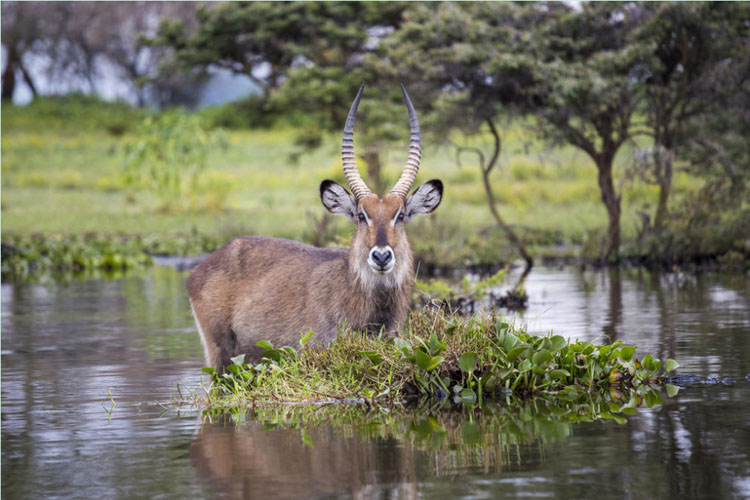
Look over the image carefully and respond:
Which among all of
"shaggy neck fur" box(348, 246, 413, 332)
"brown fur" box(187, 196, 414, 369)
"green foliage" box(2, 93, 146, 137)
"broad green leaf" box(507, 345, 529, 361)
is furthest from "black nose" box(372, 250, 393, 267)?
"green foliage" box(2, 93, 146, 137)

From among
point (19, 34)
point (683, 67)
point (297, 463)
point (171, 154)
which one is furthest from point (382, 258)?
point (19, 34)

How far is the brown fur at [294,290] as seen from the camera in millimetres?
8305

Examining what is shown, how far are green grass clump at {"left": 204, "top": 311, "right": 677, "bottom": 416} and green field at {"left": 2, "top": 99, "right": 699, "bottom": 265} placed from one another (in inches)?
487

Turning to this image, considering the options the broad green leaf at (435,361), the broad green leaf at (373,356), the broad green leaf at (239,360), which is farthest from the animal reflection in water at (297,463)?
the broad green leaf at (435,361)

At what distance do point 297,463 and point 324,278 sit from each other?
2.53 meters

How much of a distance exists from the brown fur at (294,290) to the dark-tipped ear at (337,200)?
7.6 inches

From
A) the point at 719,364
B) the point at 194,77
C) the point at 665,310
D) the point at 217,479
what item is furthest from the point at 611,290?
the point at 194,77

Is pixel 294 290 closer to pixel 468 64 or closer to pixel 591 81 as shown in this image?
pixel 591 81

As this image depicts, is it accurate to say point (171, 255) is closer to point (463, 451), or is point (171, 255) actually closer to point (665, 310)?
point (665, 310)

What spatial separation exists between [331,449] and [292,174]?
33835 millimetres

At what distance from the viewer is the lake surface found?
5910 millimetres

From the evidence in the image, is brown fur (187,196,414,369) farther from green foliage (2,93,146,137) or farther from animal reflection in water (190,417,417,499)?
green foliage (2,93,146,137)

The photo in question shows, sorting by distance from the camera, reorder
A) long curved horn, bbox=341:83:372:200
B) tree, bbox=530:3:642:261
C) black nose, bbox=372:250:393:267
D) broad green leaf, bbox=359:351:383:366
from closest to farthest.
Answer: black nose, bbox=372:250:393:267
broad green leaf, bbox=359:351:383:366
long curved horn, bbox=341:83:372:200
tree, bbox=530:3:642:261

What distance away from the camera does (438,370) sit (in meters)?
8.52
